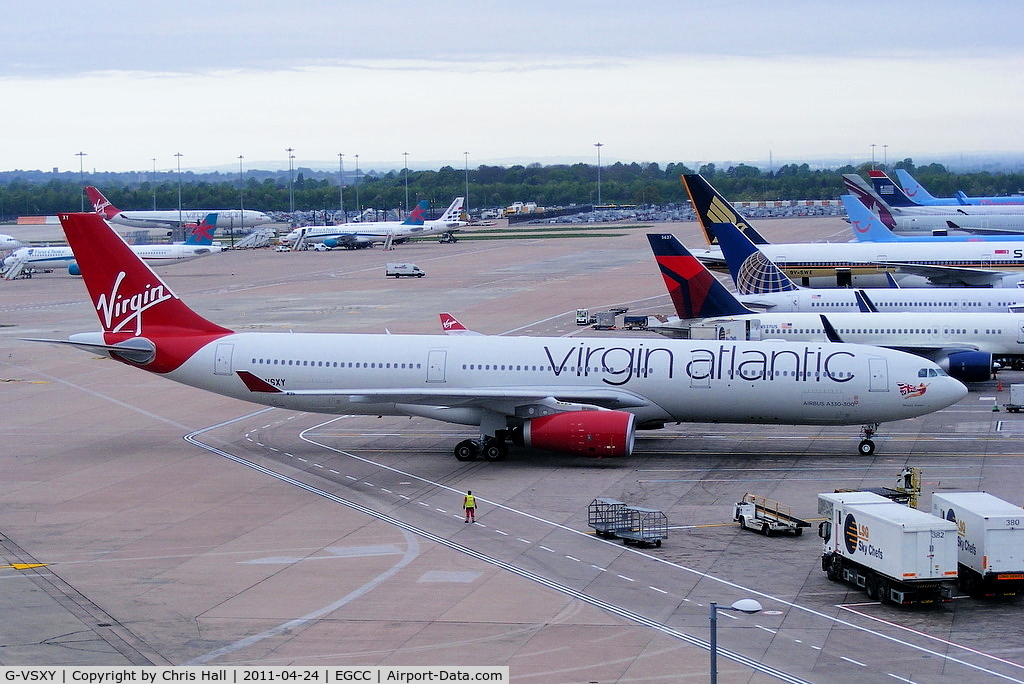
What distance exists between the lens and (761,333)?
56.8m

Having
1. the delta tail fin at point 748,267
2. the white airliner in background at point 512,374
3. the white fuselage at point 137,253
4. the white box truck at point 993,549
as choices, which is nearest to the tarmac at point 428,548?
the white box truck at point 993,549

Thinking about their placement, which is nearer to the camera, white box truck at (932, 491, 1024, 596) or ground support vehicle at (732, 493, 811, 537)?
white box truck at (932, 491, 1024, 596)

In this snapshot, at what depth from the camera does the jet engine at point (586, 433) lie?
39.6m

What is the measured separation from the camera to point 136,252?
144000mm

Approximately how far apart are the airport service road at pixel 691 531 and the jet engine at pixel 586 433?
933 mm

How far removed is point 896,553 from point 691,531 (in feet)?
25.4

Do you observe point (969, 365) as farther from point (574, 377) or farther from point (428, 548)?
point (428, 548)

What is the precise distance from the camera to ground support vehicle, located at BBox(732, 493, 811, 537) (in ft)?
107

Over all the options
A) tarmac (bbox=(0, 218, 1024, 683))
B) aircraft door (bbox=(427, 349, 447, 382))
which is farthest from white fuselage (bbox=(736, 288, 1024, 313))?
aircraft door (bbox=(427, 349, 447, 382))

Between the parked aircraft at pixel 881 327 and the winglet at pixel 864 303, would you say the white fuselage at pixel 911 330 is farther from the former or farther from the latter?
the winglet at pixel 864 303

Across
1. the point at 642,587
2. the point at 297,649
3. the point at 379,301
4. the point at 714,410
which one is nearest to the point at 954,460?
the point at 714,410

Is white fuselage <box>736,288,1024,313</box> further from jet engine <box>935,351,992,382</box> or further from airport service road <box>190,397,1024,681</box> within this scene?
airport service road <box>190,397,1024,681</box>

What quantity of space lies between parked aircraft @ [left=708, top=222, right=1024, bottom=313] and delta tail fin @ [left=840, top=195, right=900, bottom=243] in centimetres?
3808

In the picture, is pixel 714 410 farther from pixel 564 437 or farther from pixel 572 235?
pixel 572 235
